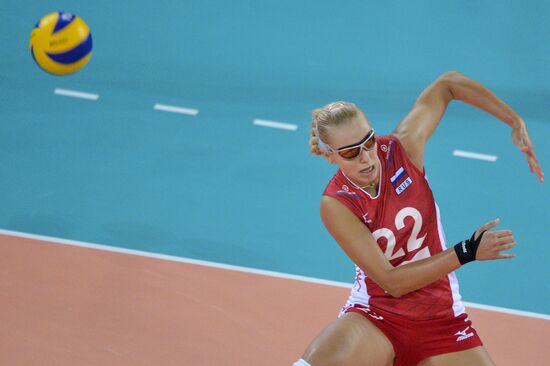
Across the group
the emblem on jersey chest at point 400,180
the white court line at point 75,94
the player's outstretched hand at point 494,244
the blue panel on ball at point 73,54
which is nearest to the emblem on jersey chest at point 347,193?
Answer: the emblem on jersey chest at point 400,180

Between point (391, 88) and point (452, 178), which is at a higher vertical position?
point (391, 88)

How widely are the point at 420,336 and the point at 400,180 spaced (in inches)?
35.4

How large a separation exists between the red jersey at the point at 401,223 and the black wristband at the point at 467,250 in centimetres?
54

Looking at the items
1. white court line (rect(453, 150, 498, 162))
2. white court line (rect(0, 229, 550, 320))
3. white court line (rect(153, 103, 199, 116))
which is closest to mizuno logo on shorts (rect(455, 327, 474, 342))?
white court line (rect(0, 229, 550, 320))

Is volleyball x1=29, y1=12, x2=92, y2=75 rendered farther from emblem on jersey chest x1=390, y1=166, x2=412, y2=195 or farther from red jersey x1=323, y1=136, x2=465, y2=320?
emblem on jersey chest x1=390, y1=166, x2=412, y2=195

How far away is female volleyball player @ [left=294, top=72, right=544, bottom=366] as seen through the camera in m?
5.39

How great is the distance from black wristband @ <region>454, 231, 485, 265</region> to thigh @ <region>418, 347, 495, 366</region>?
0.75 metres

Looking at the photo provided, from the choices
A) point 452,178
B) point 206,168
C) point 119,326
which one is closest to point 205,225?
point 206,168

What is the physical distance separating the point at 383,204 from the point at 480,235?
707mm

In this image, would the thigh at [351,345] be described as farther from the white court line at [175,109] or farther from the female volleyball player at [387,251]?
the white court line at [175,109]

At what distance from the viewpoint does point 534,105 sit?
968 centimetres

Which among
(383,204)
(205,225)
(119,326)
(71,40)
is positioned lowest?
(119,326)

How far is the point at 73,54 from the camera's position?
759cm

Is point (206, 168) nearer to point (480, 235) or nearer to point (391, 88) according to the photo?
point (391, 88)
